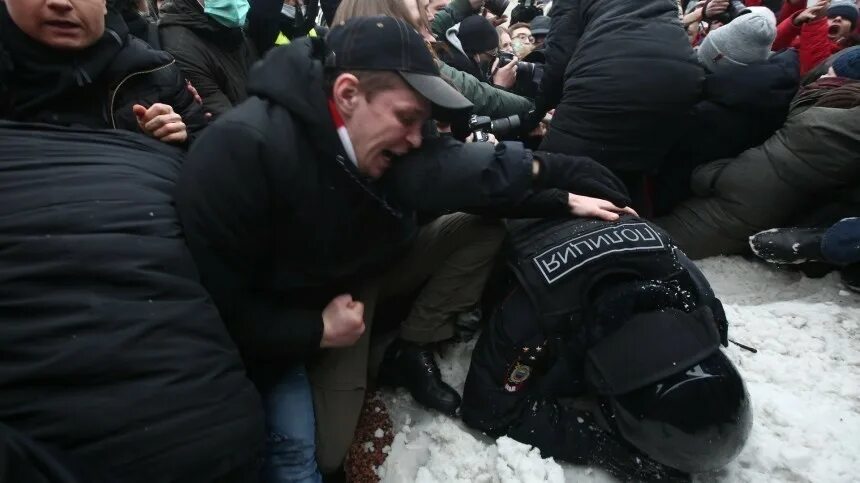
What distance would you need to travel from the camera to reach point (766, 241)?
8.55 ft

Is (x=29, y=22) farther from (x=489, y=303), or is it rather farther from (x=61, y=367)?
(x=489, y=303)

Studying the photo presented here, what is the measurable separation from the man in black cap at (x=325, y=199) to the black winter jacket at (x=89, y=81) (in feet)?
1.62

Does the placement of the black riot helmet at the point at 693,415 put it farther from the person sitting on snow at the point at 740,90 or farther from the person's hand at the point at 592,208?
the person sitting on snow at the point at 740,90

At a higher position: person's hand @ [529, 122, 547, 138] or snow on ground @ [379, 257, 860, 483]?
person's hand @ [529, 122, 547, 138]

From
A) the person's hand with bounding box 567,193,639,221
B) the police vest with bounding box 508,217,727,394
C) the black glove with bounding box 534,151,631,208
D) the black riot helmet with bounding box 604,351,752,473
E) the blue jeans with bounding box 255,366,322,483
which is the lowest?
the blue jeans with bounding box 255,366,322,483

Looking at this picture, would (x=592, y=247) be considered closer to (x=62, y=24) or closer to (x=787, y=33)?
(x=62, y=24)

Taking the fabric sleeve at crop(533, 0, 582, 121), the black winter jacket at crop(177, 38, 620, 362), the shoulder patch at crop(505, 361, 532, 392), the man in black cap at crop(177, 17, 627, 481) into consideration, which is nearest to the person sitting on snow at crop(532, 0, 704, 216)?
the fabric sleeve at crop(533, 0, 582, 121)

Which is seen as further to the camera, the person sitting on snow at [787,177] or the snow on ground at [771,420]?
the person sitting on snow at [787,177]

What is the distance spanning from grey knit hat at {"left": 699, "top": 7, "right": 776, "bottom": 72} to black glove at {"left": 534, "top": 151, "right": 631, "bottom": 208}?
4.03ft

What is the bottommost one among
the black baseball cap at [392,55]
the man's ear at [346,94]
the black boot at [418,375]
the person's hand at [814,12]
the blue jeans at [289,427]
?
the black boot at [418,375]

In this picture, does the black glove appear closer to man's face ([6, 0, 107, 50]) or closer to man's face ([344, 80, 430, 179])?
man's face ([344, 80, 430, 179])

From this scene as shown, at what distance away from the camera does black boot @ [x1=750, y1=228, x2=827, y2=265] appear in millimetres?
2479

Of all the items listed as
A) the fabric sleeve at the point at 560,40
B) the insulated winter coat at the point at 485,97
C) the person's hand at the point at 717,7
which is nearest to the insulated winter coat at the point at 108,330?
the insulated winter coat at the point at 485,97

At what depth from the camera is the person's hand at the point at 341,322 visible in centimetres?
151
